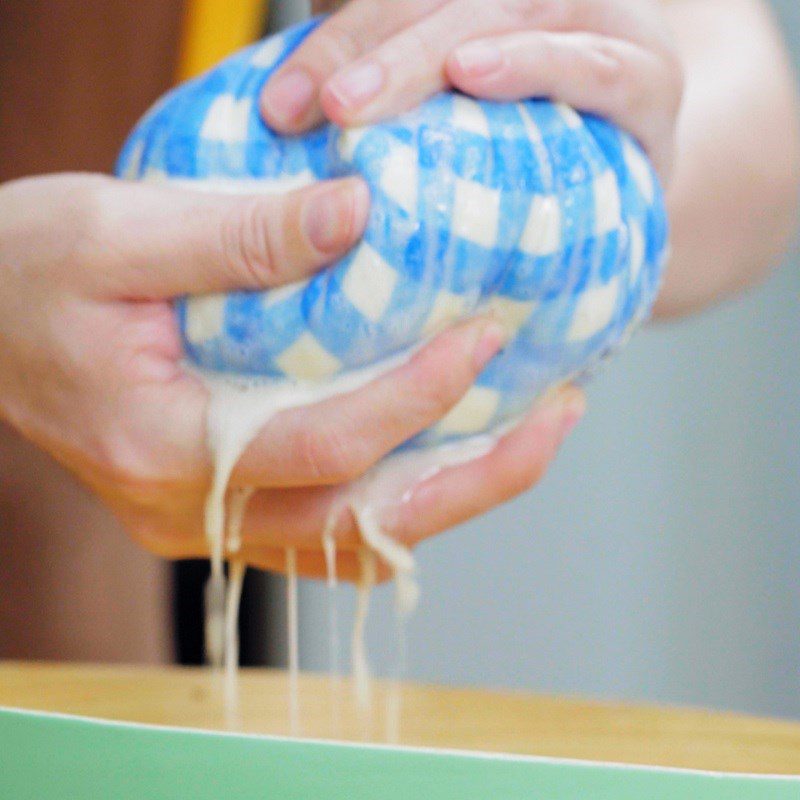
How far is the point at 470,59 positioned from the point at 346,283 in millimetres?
98

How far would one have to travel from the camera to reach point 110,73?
961 millimetres

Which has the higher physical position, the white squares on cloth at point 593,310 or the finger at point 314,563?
the white squares on cloth at point 593,310

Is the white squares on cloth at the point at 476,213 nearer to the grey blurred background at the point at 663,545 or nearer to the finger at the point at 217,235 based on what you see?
the finger at the point at 217,235

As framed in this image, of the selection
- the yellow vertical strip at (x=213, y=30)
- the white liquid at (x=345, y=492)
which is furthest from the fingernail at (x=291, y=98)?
the yellow vertical strip at (x=213, y=30)

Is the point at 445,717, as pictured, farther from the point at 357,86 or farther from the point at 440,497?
the point at 357,86

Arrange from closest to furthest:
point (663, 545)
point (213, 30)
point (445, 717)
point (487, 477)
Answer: point (487, 477) < point (445, 717) < point (213, 30) < point (663, 545)

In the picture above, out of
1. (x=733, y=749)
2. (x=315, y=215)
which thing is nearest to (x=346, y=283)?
(x=315, y=215)

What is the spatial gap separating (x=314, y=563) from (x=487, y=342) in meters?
0.19

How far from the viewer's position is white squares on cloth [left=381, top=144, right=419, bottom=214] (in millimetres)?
477

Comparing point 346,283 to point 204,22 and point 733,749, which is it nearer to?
point 733,749

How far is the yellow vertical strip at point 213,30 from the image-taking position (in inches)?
36.4

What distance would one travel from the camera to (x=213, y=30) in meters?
0.93

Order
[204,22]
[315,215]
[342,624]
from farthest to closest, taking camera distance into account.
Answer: [342,624] < [204,22] < [315,215]

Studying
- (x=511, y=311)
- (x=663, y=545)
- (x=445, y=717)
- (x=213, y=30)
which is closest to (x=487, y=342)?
(x=511, y=311)
